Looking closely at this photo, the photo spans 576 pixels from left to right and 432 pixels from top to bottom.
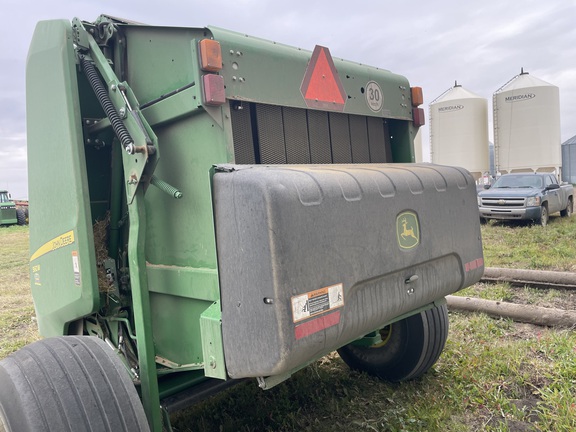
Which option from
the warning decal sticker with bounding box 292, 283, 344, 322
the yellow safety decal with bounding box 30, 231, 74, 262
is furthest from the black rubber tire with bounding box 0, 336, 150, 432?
the warning decal sticker with bounding box 292, 283, 344, 322

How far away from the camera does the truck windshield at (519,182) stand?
42.6 ft

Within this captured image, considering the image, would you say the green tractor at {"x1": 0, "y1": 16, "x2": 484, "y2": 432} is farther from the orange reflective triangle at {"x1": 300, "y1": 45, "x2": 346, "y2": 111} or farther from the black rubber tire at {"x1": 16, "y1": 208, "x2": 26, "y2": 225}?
the black rubber tire at {"x1": 16, "y1": 208, "x2": 26, "y2": 225}

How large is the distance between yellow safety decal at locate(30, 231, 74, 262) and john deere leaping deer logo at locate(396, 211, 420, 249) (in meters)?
1.62

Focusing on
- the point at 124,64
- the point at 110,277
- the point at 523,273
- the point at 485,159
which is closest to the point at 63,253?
the point at 110,277

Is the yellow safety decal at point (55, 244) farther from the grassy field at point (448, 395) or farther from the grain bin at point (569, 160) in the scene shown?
the grain bin at point (569, 160)

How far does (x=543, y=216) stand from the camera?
1222cm

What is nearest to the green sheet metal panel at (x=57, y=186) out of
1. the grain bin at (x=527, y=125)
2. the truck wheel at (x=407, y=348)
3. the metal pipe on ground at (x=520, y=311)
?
the truck wheel at (x=407, y=348)

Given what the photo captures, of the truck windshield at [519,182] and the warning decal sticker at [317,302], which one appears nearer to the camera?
the warning decal sticker at [317,302]

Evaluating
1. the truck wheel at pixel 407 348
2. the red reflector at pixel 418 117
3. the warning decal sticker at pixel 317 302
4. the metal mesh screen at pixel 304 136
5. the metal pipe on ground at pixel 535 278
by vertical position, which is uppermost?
the red reflector at pixel 418 117

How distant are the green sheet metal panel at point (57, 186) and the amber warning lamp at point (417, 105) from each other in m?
2.05

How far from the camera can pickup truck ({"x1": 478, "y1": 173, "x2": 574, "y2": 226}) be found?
39.4 ft

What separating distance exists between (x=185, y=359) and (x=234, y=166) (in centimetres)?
105

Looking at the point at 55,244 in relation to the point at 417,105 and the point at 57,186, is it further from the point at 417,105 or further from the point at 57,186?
the point at 417,105

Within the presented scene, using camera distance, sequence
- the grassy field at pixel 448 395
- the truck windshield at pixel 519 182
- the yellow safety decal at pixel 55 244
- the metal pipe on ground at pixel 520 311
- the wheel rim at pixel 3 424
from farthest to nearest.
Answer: the truck windshield at pixel 519 182, the metal pipe on ground at pixel 520 311, the grassy field at pixel 448 395, the yellow safety decal at pixel 55 244, the wheel rim at pixel 3 424
